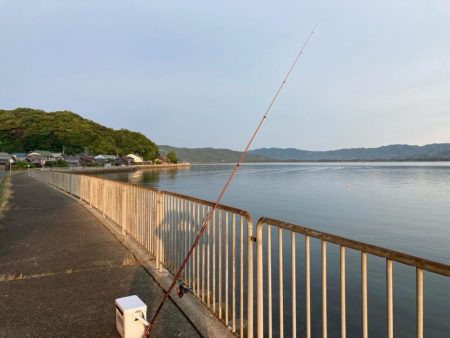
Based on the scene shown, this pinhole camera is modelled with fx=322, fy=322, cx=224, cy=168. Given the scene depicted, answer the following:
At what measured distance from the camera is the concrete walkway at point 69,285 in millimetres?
3535

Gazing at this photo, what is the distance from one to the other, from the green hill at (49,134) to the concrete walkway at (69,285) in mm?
132039

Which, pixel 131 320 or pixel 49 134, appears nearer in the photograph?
pixel 131 320

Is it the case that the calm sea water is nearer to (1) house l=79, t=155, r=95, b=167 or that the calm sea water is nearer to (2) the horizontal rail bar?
(2) the horizontal rail bar

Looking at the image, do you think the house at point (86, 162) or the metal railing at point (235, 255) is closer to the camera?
the metal railing at point (235, 255)

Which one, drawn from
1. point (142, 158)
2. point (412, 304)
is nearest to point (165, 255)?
point (412, 304)

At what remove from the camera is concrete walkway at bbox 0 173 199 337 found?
3535 mm

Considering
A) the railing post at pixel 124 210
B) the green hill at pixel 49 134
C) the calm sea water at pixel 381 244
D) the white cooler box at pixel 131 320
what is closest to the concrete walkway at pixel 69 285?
the white cooler box at pixel 131 320

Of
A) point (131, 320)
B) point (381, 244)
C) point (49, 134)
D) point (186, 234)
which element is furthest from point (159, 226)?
point (49, 134)

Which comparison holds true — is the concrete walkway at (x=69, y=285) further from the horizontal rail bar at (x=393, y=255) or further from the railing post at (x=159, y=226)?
the horizontal rail bar at (x=393, y=255)

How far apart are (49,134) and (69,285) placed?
143 meters

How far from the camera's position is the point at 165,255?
5.38 m

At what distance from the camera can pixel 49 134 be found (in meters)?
130

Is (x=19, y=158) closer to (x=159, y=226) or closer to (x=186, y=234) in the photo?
(x=159, y=226)

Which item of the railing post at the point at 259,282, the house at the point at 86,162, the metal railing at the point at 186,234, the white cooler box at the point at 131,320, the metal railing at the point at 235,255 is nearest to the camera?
the metal railing at the point at 235,255
